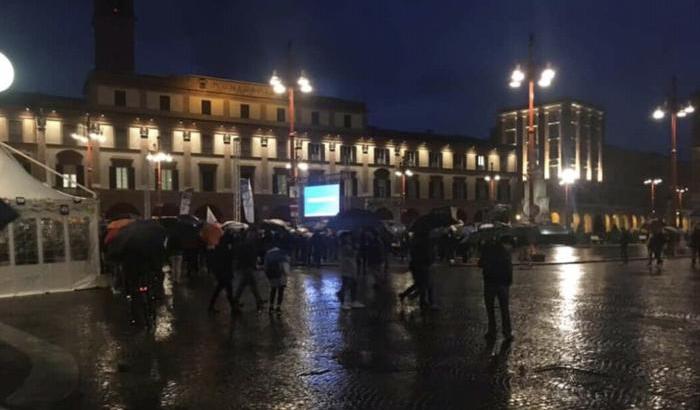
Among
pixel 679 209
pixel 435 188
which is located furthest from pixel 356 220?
pixel 435 188

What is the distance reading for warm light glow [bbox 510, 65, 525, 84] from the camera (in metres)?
25.5

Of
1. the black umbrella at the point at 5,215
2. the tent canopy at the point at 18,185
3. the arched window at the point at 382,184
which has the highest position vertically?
the arched window at the point at 382,184

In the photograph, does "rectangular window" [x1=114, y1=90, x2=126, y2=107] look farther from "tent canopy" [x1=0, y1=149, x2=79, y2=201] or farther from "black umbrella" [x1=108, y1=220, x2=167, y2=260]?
"black umbrella" [x1=108, y1=220, x2=167, y2=260]

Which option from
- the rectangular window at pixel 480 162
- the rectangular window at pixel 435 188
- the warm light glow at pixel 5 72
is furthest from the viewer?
the rectangular window at pixel 480 162

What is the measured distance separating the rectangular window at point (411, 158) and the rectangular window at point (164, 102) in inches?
935

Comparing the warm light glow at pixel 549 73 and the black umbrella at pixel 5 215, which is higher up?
the warm light glow at pixel 549 73

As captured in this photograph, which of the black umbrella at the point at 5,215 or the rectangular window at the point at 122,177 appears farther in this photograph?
the rectangular window at the point at 122,177

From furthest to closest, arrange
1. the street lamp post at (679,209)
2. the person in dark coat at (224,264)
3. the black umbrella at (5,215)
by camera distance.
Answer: the street lamp post at (679,209) < the person in dark coat at (224,264) < the black umbrella at (5,215)

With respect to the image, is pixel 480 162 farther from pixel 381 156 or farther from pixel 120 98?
pixel 120 98

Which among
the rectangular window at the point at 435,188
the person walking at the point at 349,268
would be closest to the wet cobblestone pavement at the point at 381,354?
the person walking at the point at 349,268

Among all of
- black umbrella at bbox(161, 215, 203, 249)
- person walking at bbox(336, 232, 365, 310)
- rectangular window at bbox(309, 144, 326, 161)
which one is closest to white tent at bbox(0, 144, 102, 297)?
black umbrella at bbox(161, 215, 203, 249)

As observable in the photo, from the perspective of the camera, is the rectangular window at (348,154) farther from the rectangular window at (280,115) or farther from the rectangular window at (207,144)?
the rectangular window at (207,144)

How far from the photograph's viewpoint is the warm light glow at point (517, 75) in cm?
2550

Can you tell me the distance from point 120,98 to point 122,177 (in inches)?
241
